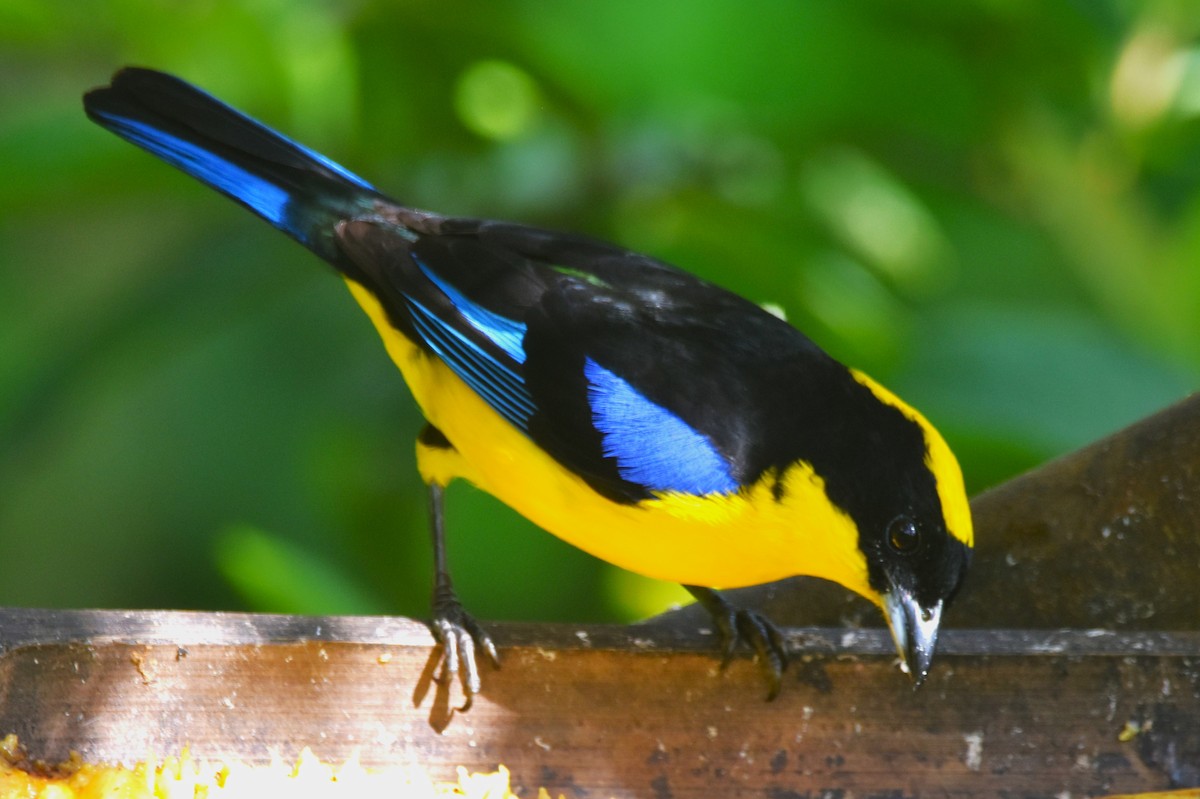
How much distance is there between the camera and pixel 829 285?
471cm

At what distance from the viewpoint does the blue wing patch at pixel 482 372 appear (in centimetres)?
252

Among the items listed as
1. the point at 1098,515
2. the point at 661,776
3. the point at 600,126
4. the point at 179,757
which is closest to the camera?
the point at 179,757

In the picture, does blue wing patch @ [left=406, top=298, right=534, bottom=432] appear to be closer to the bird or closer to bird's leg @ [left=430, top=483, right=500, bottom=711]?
the bird

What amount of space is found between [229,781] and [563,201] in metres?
2.74

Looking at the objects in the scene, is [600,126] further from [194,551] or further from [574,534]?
[574,534]

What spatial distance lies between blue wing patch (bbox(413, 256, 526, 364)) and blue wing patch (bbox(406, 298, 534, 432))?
0.10 feet

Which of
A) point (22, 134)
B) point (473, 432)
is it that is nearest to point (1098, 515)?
point (473, 432)

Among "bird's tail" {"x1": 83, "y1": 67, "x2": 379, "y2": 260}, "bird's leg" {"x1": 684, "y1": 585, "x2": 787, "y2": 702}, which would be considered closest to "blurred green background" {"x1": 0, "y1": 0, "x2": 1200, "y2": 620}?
"bird's tail" {"x1": 83, "y1": 67, "x2": 379, "y2": 260}

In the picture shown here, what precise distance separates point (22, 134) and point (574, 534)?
232cm

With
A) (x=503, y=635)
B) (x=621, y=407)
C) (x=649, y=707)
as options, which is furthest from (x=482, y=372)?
(x=649, y=707)

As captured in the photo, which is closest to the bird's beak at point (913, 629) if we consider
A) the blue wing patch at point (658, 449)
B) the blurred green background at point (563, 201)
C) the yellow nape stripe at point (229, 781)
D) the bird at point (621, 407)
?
the bird at point (621, 407)

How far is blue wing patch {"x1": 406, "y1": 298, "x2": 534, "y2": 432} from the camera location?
2.52 m

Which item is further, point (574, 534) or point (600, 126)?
point (600, 126)

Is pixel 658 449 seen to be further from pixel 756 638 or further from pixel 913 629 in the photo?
pixel 913 629
